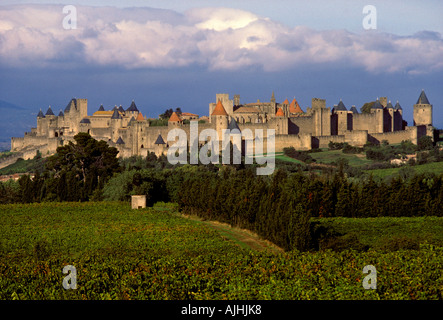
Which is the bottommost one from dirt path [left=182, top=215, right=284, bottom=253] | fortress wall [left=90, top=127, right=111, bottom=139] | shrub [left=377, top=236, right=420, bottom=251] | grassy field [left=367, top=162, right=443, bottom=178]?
dirt path [left=182, top=215, right=284, bottom=253]

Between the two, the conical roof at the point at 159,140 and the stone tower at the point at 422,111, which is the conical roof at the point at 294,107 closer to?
the stone tower at the point at 422,111

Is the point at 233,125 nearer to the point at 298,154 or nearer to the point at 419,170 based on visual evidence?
the point at 298,154

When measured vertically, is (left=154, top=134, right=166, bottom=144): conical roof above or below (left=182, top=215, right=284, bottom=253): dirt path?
above

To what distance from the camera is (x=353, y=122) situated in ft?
223

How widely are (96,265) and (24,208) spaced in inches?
728

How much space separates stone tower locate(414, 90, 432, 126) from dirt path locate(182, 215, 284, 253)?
42.6m

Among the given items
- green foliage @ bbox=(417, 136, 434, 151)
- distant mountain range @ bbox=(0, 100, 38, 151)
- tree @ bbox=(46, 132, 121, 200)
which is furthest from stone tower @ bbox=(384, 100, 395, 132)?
distant mountain range @ bbox=(0, 100, 38, 151)

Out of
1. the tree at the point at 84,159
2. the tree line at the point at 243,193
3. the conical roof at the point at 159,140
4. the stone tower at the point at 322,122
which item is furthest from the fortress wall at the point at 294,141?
the tree at the point at 84,159

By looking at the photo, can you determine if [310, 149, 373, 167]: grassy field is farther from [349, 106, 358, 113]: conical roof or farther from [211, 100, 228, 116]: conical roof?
[349, 106, 358, 113]: conical roof

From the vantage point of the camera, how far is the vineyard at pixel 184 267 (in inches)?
595

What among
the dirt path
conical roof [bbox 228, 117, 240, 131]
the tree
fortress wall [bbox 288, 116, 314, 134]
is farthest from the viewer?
fortress wall [bbox 288, 116, 314, 134]

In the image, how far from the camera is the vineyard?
15102mm

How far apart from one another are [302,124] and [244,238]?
40309 mm
